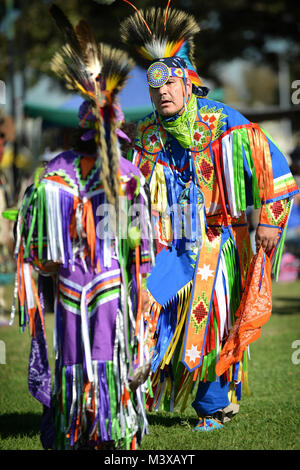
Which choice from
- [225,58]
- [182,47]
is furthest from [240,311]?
[225,58]

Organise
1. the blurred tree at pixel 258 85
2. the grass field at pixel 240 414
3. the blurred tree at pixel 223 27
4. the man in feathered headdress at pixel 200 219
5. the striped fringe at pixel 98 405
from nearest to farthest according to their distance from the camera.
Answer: the striped fringe at pixel 98 405
the grass field at pixel 240 414
the man in feathered headdress at pixel 200 219
the blurred tree at pixel 223 27
the blurred tree at pixel 258 85

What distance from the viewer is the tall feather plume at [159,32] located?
401cm

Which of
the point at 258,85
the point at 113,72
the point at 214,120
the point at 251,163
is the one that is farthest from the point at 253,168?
the point at 258,85

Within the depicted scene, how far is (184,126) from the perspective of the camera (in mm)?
4066

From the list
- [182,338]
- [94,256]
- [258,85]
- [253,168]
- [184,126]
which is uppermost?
[258,85]

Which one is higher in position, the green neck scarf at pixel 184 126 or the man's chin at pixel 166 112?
the man's chin at pixel 166 112

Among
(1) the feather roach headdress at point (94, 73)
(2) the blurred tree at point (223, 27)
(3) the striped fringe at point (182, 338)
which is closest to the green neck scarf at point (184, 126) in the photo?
(3) the striped fringe at point (182, 338)

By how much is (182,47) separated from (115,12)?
580 inches

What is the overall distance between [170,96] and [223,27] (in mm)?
16631

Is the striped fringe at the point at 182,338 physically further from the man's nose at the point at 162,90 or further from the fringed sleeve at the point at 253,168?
the man's nose at the point at 162,90

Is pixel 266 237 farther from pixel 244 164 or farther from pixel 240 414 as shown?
pixel 240 414

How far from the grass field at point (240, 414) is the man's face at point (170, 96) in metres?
1.70

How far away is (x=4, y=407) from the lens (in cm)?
479

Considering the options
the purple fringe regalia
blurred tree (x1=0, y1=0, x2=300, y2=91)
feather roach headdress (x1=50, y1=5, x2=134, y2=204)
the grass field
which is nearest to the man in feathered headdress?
the grass field
